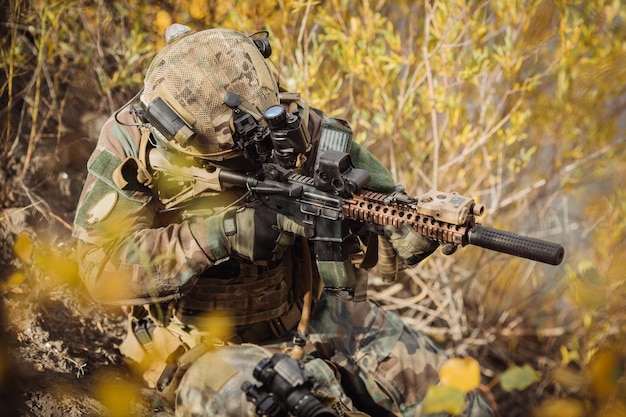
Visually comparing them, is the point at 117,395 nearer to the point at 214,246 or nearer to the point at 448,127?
the point at 214,246

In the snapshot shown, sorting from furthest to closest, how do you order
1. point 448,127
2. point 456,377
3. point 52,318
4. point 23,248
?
point 448,127 → point 23,248 → point 52,318 → point 456,377

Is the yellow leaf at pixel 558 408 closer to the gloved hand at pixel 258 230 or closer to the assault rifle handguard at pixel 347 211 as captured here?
the assault rifle handguard at pixel 347 211

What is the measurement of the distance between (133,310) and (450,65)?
2.58 m

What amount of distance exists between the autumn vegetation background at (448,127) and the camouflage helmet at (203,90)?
1350 millimetres

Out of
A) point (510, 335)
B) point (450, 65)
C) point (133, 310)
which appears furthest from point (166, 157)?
point (510, 335)

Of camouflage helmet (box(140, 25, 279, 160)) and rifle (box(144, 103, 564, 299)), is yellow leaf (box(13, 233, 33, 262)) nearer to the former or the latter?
rifle (box(144, 103, 564, 299))

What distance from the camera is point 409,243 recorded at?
2.40 meters

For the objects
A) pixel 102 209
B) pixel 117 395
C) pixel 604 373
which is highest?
pixel 102 209

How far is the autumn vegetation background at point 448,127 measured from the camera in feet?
13.2

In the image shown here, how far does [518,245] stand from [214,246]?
3.97 feet

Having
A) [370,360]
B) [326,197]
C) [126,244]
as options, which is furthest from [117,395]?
[326,197]

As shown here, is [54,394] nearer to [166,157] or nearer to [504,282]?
[166,157]

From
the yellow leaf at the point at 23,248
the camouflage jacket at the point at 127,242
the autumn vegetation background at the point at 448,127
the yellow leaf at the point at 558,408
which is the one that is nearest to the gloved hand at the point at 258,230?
the camouflage jacket at the point at 127,242

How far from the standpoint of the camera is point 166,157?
2.69 metres
